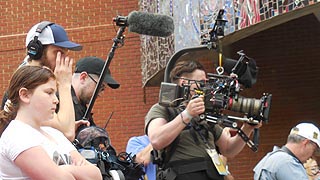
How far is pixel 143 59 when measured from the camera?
1318 centimetres

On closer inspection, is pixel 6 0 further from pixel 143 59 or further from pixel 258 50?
pixel 258 50

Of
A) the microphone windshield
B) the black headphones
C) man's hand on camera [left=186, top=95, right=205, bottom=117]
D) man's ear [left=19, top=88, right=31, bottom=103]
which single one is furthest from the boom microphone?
man's ear [left=19, top=88, right=31, bottom=103]

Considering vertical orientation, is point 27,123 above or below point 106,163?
above

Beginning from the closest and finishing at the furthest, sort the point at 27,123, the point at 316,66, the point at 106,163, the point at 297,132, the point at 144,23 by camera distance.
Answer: the point at 27,123 < the point at 106,163 < the point at 144,23 < the point at 297,132 < the point at 316,66

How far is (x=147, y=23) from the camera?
17.4ft

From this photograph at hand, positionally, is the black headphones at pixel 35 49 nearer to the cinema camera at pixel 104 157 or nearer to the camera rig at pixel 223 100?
the cinema camera at pixel 104 157

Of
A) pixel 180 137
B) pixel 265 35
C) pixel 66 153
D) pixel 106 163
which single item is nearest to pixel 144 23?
pixel 180 137

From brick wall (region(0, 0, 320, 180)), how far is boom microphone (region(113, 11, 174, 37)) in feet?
21.7

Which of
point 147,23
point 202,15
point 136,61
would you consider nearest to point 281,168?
point 147,23

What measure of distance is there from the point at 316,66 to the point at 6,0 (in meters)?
5.93

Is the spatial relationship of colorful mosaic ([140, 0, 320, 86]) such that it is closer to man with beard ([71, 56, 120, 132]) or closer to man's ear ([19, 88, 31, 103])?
man with beard ([71, 56, 120, 132])

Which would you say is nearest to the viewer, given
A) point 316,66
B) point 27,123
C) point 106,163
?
point 27,123

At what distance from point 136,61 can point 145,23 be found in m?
8.41

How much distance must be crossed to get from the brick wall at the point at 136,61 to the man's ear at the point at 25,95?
837cm
